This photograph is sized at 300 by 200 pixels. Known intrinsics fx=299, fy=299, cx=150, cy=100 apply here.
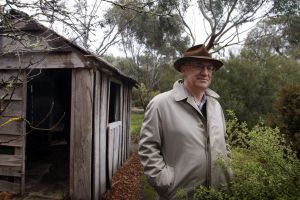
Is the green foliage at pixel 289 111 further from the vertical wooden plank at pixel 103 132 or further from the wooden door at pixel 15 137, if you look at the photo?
the wooden door at pixel 15 137

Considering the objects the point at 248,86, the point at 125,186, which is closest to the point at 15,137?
the point at 125,186

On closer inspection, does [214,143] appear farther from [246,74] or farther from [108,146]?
[246,74]

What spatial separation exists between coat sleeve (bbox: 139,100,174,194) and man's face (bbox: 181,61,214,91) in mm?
386

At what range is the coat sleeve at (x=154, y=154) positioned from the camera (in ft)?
8.08

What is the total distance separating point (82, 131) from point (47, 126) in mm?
5580

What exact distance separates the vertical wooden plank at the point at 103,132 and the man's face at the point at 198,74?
12.7ft

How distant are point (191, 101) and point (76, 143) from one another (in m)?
3.67

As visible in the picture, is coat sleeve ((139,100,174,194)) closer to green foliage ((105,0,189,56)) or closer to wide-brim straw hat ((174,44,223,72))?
wide-brim straw hat ((174,44,223,72))

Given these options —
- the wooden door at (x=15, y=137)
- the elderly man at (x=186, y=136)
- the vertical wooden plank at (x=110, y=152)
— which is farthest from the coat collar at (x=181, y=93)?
the vertical wooden plank at (x=110, y=152)

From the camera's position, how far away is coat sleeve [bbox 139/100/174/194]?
97.0 inches

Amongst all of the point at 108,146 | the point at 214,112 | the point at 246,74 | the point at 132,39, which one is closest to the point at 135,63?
the point at 132,39

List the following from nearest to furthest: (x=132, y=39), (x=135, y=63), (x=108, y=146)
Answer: (x=108, y=146)
(x=132, y=39)
(x=135, y=63)

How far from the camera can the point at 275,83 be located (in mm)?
12844


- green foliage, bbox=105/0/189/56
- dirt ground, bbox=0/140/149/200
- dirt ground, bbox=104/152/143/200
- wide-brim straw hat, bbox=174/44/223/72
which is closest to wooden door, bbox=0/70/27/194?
dirt ground, bbox=0/140/149/200
